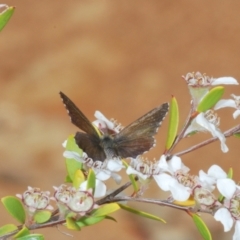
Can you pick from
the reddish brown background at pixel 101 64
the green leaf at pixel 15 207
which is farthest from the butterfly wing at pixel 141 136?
the reddish brown background at pixel 101 64

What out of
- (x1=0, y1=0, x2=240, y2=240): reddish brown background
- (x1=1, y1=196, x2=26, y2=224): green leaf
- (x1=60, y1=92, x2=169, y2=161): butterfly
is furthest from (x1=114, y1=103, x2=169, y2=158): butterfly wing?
(x1=0, y1=0, x2=240, y2=240): reddish brown background

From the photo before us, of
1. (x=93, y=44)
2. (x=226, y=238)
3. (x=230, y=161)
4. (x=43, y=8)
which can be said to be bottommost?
(x=226, y=238)

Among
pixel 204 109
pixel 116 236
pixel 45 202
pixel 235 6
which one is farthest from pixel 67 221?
pixel 235 6

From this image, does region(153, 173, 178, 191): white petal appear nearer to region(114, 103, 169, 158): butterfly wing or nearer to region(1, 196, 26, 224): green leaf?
region(114, 103, 169, 158): butterfly wing

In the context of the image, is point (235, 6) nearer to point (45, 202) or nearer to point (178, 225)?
point (178, 225)

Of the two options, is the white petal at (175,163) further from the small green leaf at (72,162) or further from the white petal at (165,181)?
the small green leaf at (72,162)

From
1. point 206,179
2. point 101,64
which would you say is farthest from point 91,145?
point 101,64

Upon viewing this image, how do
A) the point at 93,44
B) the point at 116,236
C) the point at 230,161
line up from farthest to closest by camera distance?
the point at 93,44, the point at 230,161, the point at 116,236
